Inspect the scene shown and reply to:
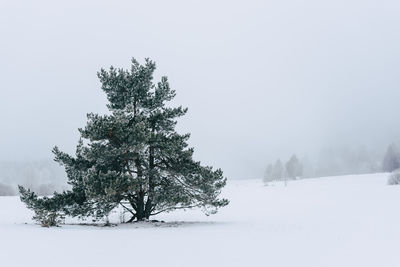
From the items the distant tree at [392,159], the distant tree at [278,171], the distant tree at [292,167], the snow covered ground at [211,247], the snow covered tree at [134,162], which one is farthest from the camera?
the distant tree at [278,171]

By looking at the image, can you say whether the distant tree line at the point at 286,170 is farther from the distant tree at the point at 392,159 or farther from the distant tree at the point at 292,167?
the distant tree at the point at 392,159

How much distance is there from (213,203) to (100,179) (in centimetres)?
614

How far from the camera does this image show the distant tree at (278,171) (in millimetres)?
105938

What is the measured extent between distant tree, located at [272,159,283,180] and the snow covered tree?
295 feet

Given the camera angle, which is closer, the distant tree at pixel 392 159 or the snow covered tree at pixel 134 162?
the snow covered tree at pixel 134 162

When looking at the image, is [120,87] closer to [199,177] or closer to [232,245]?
[199,177]

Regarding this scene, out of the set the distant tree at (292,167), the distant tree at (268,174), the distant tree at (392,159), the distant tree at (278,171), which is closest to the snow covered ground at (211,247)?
the distant tree at (392,159)

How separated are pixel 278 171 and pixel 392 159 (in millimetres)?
32359

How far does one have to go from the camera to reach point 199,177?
18.5m

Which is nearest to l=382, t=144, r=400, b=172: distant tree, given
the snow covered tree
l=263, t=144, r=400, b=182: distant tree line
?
l=263, t=144, r=400, b=182: distant tree line

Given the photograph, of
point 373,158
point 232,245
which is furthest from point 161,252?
point 373,158

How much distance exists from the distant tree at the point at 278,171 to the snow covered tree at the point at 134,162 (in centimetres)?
8995

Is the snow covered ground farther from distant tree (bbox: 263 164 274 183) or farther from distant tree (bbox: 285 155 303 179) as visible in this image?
distant tree (bbox: 263 164 274 183)

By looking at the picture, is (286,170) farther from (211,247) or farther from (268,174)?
(211,247)
